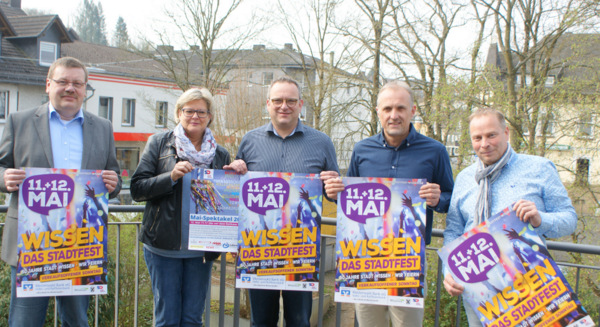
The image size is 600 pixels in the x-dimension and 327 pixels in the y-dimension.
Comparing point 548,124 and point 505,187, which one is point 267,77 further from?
point 505,187

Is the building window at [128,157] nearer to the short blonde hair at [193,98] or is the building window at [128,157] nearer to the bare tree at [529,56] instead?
the bare tree at [529,56]

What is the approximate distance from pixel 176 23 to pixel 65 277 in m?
21.6

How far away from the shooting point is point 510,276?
9.11 ft

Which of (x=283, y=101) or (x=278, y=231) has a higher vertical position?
(x=283, y=101)

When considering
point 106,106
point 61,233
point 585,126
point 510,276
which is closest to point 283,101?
point 61,233

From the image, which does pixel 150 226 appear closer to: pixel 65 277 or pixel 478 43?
pixel 65 277

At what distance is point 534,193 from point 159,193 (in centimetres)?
222

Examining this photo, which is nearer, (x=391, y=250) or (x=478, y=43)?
(x=391, y=250)

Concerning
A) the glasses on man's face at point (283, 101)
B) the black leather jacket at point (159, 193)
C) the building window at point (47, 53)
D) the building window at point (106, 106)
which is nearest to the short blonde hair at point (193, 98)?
the black leather jacket at point (159, 193)

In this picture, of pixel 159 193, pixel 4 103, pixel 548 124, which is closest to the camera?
pixel 159 193

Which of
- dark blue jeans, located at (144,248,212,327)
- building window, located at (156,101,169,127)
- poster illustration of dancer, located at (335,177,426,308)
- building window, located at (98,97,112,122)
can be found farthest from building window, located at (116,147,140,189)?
poster illustration of dancer, located at (335,177,426,308)

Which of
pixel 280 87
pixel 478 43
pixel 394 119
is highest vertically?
pixel 478 43

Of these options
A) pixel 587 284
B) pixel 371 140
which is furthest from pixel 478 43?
pixel 371 140

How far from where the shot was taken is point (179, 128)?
3283 millimetres
